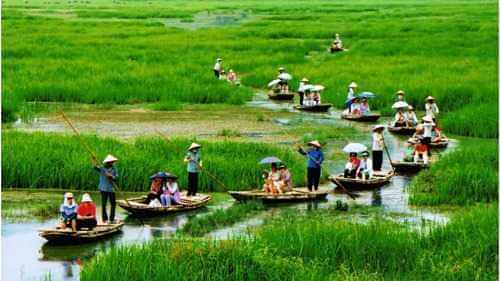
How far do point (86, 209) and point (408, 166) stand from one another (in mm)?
7700

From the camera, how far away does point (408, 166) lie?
19375mm

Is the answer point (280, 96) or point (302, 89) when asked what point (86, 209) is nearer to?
point (302, 89)

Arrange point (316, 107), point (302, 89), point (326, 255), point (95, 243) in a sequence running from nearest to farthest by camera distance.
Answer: point (326, 255) < point (95, 243) < point (316, 107) < point (302, 89)

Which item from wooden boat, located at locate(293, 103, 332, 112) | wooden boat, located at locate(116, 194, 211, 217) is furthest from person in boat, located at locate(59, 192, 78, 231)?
wooden boat, located at locate(293, 103, 332, 112)

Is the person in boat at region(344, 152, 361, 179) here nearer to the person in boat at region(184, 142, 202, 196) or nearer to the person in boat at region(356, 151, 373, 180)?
the person in boat at region(356, 151, 373, 180)

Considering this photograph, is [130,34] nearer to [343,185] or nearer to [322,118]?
[322,118]

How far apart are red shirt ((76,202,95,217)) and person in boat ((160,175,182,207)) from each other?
73.7 inches

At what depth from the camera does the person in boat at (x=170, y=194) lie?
1551 centimetres

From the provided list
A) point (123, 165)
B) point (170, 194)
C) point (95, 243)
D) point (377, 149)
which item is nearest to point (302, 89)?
point (377, 149)

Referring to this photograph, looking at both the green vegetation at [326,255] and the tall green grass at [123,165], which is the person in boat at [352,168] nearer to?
the tall green grass at [123,165]

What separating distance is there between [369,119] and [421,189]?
9186mm

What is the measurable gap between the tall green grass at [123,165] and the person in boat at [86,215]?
12.3ft

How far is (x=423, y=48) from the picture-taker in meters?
41.9

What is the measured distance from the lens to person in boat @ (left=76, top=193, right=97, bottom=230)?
13.7m
